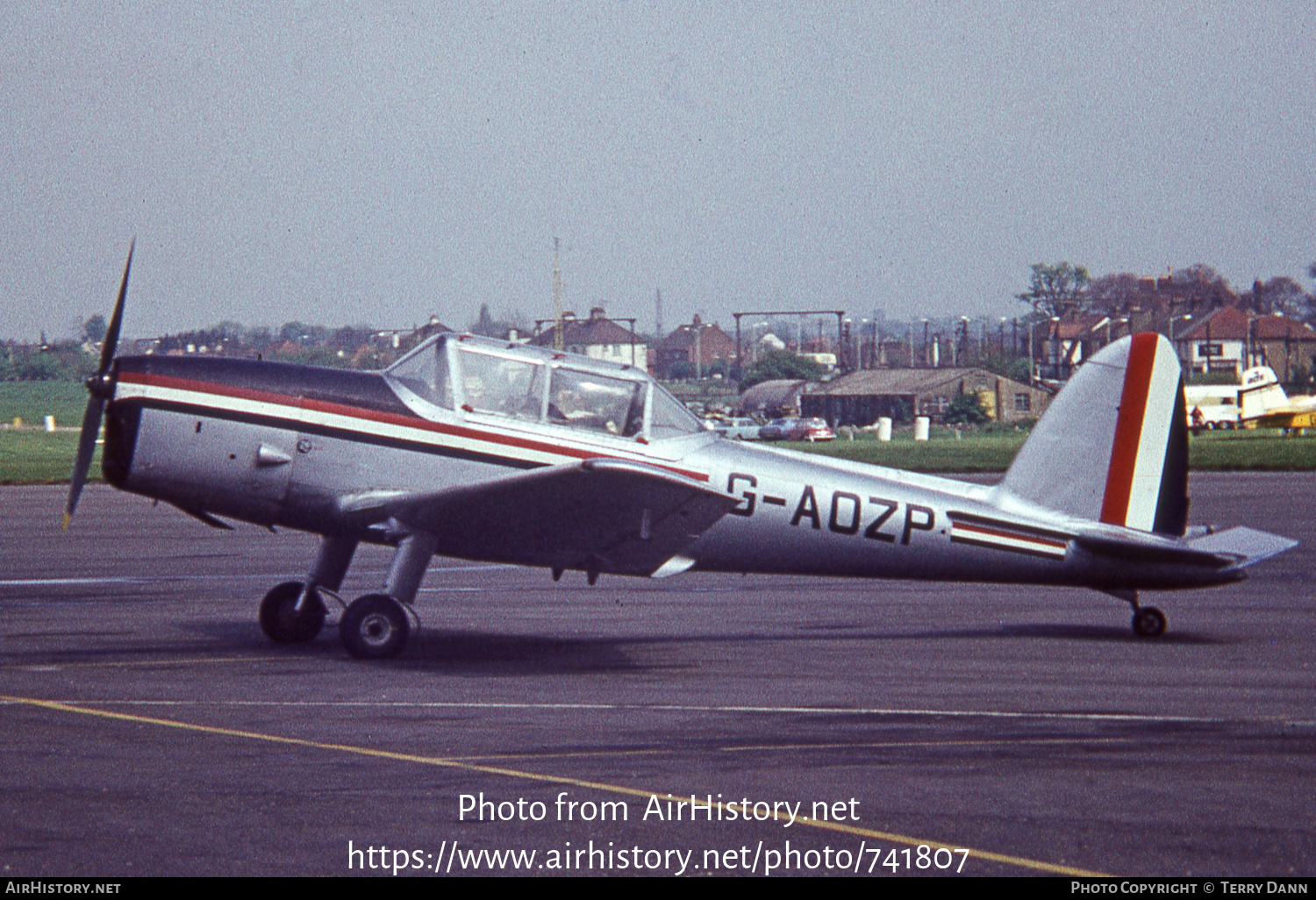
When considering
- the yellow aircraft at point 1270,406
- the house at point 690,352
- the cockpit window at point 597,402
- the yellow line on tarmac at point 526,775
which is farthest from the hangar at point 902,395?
the yellow line on tarmac at point 526,775

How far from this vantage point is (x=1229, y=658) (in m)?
9.95

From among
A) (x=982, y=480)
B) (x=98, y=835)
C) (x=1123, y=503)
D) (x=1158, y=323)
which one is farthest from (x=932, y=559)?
(x=1158, y=323)

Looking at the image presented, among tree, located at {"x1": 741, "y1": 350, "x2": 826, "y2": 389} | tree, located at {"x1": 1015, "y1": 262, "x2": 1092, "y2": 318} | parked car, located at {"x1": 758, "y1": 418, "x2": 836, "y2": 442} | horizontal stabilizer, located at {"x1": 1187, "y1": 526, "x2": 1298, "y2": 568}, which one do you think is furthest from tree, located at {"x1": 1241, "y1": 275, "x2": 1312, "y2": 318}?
horizontal stabilizer, located at {"x1": 1187, "y1": 526, "x2": 1298, "y2": 568}

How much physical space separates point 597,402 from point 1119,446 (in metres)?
4.17

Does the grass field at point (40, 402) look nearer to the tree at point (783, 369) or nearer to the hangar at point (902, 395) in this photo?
the hangar at point (902, 395)

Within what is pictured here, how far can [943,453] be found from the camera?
149 ft

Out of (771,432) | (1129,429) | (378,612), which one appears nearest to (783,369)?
(771,432)

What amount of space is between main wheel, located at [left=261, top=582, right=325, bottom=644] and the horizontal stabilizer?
6686 millimetres

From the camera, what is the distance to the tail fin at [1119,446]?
36.1 ft

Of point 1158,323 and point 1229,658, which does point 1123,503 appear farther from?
point 1158,323

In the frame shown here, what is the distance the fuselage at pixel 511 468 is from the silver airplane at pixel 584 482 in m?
0.01

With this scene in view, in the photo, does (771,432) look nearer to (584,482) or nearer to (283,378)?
(283,378)

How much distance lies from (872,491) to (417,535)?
11.2ft

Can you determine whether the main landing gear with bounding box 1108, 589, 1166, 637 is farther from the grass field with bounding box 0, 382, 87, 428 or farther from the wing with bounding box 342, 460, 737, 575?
the grass field with bounding box 0, 382, 87, 428
